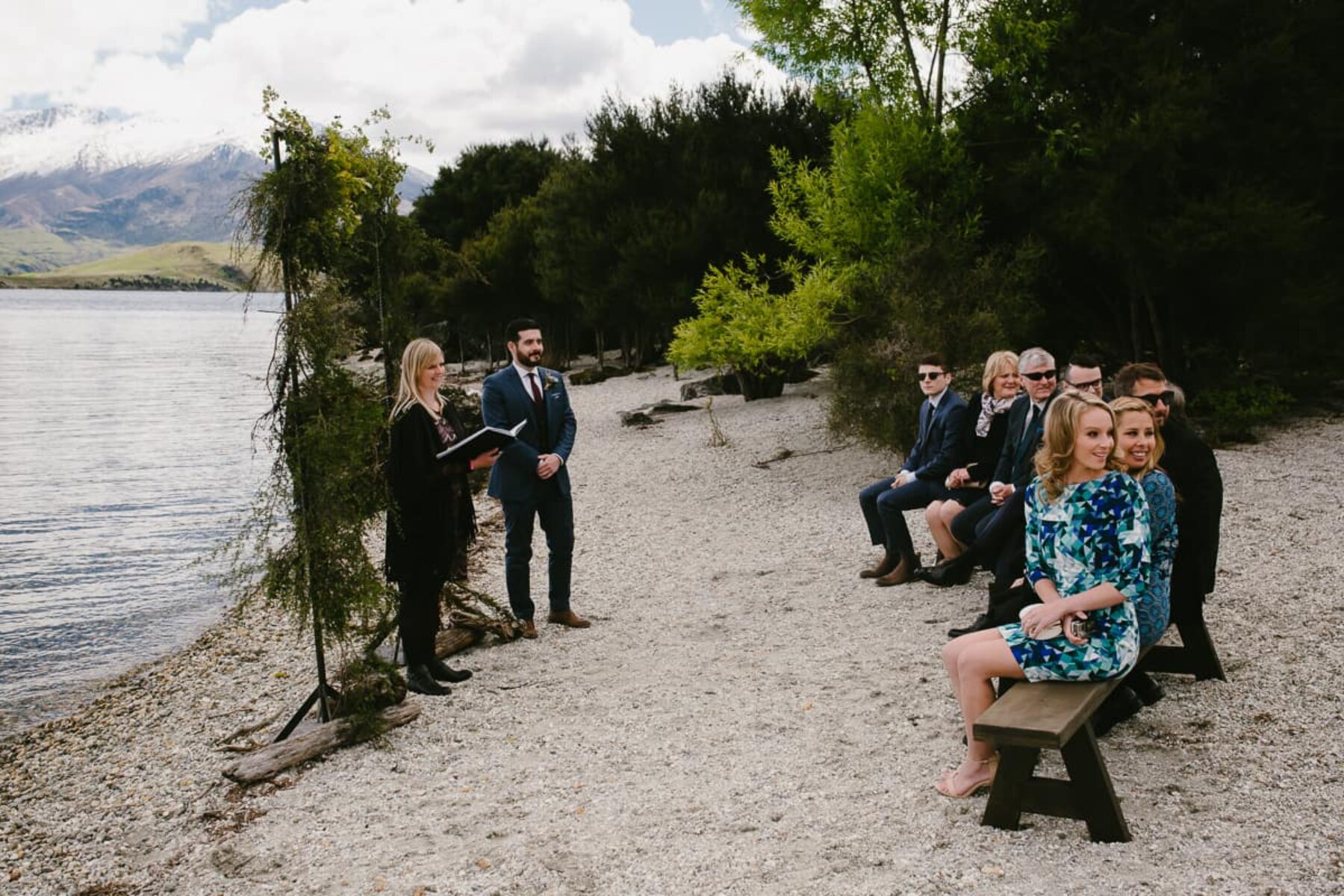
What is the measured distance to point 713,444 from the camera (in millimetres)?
19562

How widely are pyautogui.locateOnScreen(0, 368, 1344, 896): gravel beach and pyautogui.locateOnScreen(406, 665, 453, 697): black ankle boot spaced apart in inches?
3.5

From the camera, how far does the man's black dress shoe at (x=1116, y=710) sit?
5371 millimetres

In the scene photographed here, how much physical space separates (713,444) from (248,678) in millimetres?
11965

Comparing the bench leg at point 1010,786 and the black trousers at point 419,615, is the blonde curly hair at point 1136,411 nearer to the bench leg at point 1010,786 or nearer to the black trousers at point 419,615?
the bench leg at point 1010,786

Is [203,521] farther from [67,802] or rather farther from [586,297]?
[586,297]

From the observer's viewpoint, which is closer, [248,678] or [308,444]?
[308,444]

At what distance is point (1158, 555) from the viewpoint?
210 inches

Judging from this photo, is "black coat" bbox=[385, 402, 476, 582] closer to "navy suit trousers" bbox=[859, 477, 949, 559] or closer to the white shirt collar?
the white shirt collar

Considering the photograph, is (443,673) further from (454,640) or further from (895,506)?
(895,506)

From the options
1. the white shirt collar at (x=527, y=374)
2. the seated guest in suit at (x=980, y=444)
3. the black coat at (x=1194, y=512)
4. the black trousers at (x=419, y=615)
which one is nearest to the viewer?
the black coat at (x=1194, y=512)

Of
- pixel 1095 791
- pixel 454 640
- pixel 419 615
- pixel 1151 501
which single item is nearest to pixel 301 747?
pixel 419 615

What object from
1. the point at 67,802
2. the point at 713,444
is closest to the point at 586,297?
the point at 713,444

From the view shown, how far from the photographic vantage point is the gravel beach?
4371 millimetres

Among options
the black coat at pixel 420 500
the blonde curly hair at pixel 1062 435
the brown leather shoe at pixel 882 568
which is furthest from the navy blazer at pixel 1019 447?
the black coat at pixel 420 500
